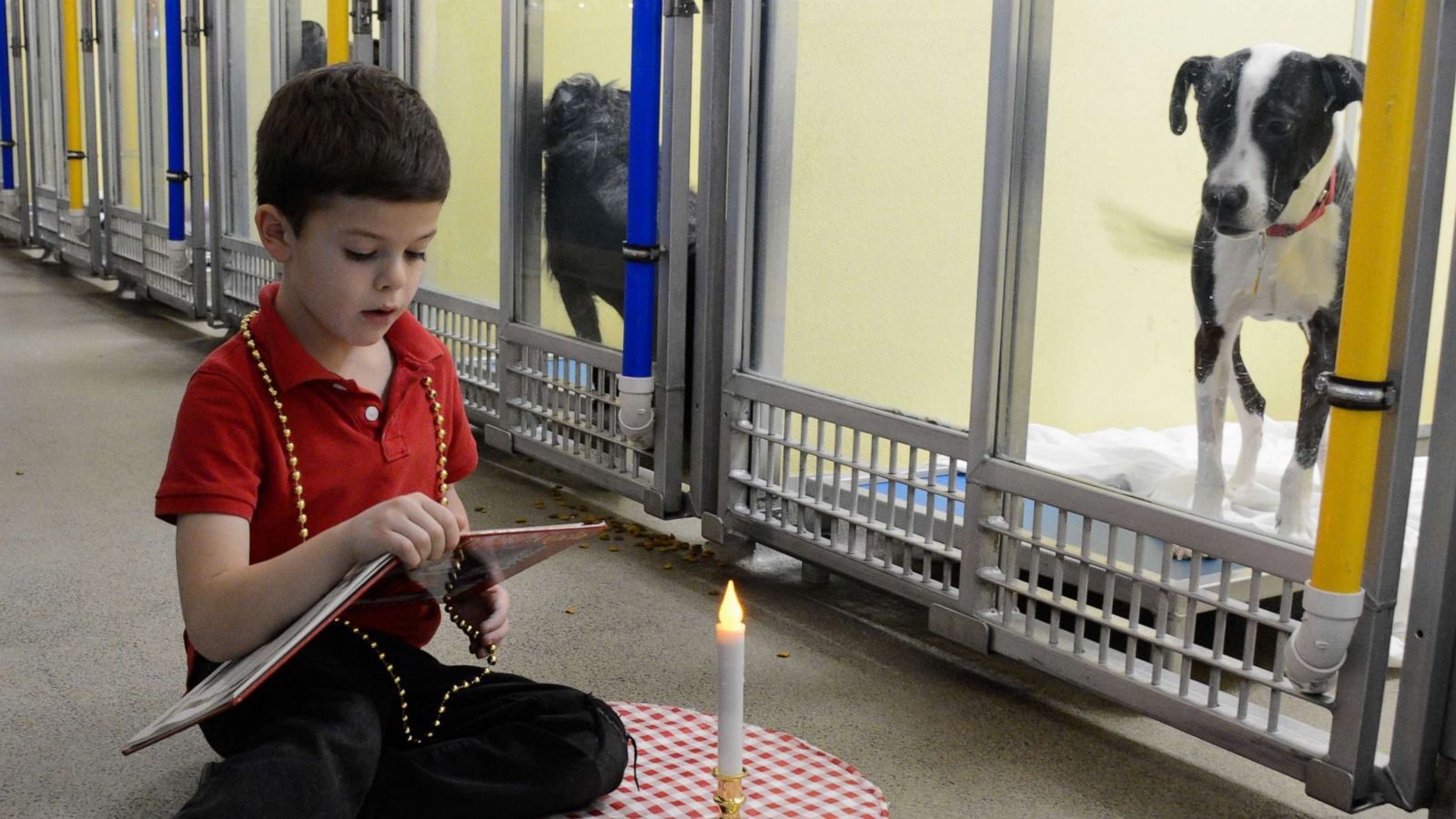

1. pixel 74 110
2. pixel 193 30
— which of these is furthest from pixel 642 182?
pixel 74 110

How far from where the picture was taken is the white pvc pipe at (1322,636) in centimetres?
187

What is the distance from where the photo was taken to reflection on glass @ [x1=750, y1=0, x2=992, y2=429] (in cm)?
269

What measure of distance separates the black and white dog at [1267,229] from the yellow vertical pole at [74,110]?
6.86m

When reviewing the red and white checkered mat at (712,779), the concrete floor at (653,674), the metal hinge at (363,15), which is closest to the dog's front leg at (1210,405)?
the concrete floor at (653,674)

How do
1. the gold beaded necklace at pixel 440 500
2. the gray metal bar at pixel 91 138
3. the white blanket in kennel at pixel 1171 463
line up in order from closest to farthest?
the gold beaded necklace at pixel 440 500, the white blanket in kennel at pixel 1171 463, the gray metal bar at pixel 91 138

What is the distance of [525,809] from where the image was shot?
1.84 meters

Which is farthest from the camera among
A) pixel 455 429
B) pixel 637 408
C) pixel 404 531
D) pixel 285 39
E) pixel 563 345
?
pixel 285 39

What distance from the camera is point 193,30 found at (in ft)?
19.7

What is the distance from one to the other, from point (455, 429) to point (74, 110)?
6771mm

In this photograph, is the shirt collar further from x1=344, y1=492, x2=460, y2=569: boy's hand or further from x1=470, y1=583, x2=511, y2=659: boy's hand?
x1=470, y1=583, x2=511, y2=659: boy's hand

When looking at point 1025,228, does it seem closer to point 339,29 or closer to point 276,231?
point 276,231

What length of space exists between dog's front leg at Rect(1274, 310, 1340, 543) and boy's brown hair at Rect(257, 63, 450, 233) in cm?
129

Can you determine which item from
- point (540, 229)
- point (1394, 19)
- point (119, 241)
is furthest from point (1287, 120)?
point (119, 241)

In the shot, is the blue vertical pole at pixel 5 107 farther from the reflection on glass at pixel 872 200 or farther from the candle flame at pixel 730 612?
the candle flame at pixel 730 612
